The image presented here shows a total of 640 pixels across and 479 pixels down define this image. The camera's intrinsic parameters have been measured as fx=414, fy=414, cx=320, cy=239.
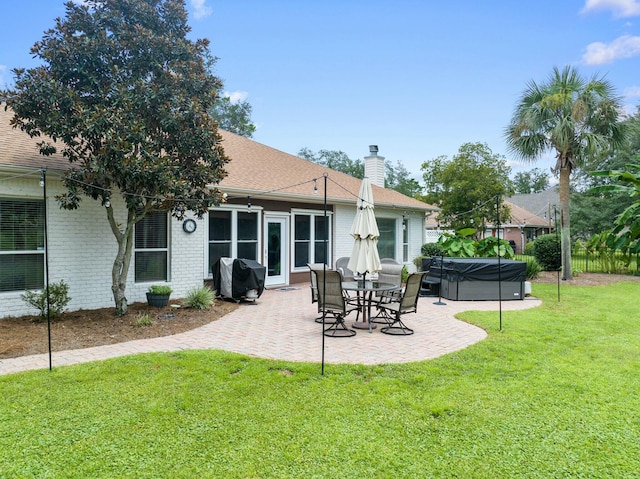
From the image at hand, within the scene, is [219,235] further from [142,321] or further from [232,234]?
[142,321]

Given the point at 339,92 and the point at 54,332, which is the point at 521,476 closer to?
the point at 54,332

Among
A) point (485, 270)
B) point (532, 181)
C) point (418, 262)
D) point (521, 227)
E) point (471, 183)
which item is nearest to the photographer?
point (485, 270)

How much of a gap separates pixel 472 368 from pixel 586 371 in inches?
52.8

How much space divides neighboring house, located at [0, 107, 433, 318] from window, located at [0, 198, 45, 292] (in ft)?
0.05

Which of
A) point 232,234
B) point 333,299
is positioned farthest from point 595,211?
point 333,299

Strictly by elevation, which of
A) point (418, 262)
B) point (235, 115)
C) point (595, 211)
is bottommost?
point (418, 262)

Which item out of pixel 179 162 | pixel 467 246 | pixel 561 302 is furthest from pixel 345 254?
pixel 179 162

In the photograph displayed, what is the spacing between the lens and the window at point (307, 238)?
505 inches

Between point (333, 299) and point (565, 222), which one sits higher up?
point (565, 222)

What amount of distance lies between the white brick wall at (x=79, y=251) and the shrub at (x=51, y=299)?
305 millimetres

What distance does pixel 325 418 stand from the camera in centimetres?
373

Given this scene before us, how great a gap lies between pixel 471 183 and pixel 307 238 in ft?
40.0

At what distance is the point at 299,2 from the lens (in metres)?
12.9

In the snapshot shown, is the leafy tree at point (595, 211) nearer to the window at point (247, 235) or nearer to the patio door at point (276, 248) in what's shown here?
the patio door at point (276, 248)
